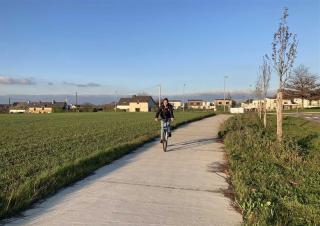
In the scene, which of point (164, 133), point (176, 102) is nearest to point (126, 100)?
point (176, 102)

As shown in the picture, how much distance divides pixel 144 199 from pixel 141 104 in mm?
150057

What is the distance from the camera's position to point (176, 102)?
194250mm

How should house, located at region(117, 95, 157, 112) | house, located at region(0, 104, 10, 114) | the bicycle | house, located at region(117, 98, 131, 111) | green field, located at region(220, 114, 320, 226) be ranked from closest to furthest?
green field, located at region(220, 114, 320, 226)
the bicycle
house, located at region(0, 104, 10, 114)
house, located at region(117, 95, 157, 112)
house, located at region(117, 98, 131, 111)

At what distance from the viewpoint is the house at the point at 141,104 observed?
155 metres

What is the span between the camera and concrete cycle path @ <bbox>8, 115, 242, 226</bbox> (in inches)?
242

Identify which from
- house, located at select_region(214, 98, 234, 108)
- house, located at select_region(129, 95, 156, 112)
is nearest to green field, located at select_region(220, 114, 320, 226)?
house, located at select_region(214, 98, 234, 108)

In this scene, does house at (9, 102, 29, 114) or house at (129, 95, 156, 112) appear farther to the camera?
house at (9, 102, 29, 114)

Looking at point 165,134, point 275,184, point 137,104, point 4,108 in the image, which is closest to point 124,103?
point 137,104

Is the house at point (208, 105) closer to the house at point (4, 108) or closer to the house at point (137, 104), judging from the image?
the house at point (137, 104)

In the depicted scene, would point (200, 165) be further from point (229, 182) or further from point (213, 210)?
point (213, 210)

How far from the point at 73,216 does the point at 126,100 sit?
16472 cm

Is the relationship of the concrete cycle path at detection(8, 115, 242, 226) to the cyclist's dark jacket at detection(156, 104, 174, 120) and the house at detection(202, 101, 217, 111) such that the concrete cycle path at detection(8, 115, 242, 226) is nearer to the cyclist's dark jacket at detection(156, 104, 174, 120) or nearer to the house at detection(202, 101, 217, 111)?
the cyclist's dark jacket at detection(156, 104, 174, 120)

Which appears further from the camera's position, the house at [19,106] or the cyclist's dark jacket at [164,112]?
the house at [19,106]

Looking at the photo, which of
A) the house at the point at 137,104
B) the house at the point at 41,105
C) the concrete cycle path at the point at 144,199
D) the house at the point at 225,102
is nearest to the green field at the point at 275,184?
the concrete cycle path at the point at 144,199
